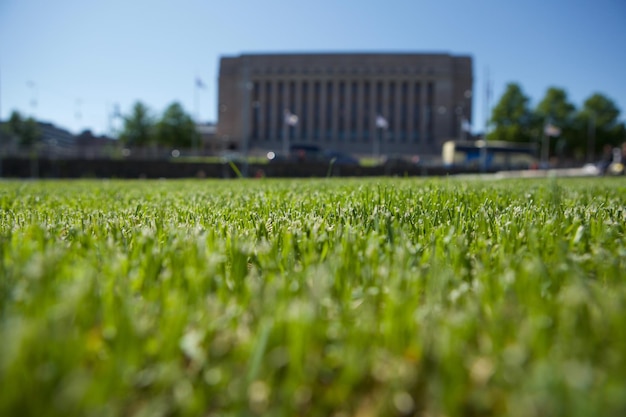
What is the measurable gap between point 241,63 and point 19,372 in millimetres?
95846

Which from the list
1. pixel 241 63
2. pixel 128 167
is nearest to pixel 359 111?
pixel 241 63

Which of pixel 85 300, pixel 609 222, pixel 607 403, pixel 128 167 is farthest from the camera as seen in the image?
pixel 128 167

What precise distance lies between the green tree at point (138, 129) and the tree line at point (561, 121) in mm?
61544

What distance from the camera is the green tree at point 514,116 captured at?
79.9 m

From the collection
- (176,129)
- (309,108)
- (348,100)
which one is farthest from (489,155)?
(176,129)

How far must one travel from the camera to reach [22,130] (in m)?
83.4

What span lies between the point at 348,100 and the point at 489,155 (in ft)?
139

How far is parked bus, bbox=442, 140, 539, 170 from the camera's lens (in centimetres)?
5372

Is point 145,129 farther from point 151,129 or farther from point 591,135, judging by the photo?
point 591,135

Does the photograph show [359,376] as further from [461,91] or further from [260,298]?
[461,91]

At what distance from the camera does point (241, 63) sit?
91250 millimetres

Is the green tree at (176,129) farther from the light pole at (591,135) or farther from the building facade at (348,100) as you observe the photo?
the light pole at (591,135)

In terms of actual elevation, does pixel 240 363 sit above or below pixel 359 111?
below

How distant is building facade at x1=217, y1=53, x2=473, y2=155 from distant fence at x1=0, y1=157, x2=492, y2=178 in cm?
4630
